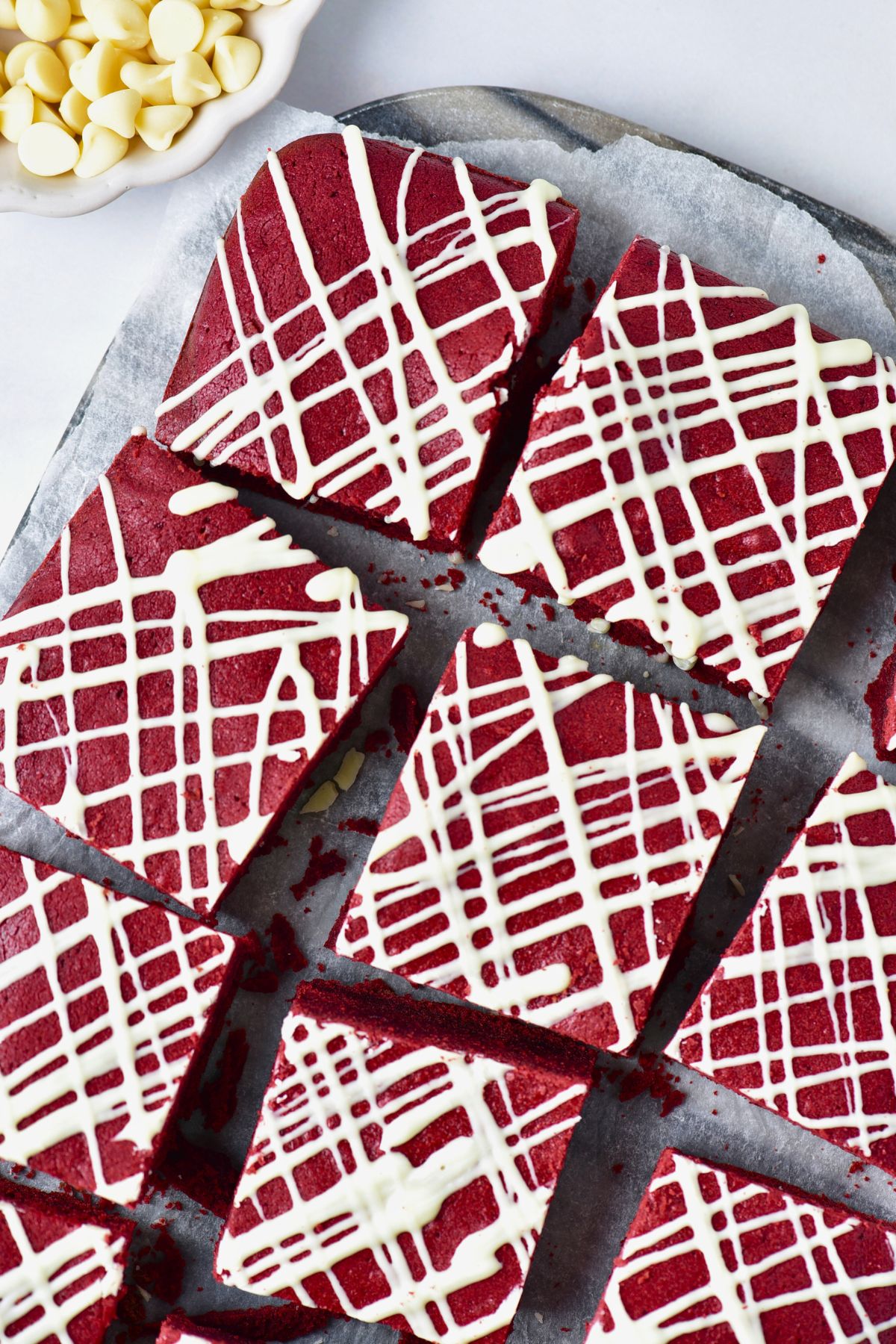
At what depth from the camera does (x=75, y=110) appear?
3664 millimetres

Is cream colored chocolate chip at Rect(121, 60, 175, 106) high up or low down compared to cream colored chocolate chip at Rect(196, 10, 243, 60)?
down

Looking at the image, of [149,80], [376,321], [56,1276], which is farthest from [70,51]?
[56,1276]

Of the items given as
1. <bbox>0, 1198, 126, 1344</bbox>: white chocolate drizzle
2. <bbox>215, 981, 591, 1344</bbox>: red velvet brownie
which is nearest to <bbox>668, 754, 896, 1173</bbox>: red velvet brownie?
<bbox>215, 981, 591, 1344</bbox>: red velvet brownie

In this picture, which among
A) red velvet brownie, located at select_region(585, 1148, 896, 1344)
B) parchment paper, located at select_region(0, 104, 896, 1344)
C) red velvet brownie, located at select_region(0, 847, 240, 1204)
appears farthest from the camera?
parchment paper, located at select_region(0, 104, 896, 1344)

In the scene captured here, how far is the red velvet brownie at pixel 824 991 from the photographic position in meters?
3.51

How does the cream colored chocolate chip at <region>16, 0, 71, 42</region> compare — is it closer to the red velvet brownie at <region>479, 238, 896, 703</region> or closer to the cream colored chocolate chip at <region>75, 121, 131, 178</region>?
the cream colored chocolate chip at <region>75, 121, 131, 178</region>

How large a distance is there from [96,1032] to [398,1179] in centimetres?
115

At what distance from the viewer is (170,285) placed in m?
3.91

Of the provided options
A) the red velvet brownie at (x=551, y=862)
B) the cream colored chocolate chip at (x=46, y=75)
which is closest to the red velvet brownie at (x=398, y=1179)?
the red velvet brownie at (x=551, y=862)

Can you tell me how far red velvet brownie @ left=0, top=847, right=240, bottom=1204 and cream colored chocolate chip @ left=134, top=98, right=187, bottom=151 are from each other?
264cm

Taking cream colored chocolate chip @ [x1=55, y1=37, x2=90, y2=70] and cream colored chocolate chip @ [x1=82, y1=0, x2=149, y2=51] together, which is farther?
cream colored chocolate chip @ [x1=55, y1=37, x2=90, y2=70]

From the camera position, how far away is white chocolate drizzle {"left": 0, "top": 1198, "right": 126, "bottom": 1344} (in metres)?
3.62

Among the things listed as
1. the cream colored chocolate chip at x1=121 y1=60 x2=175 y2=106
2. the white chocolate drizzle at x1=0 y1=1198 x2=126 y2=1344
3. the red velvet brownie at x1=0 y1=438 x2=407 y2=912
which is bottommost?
the white chocolate drizzle at x1=0 y1=1198 x2=126 y2=1344

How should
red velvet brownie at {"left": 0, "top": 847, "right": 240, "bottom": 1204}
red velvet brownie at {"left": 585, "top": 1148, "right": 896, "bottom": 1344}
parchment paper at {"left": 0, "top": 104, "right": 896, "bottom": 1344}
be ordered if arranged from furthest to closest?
parchment paper at {"left": 0, "top": 104, "right": 896, "bottom": 1344}, red velvet brownie at {"left": 0, "top": 847, "right": 240, "bottom": 1204}, red velvet brownie at {"left": 585, "top": 1148, "right": 896, "bottom": 1344}
